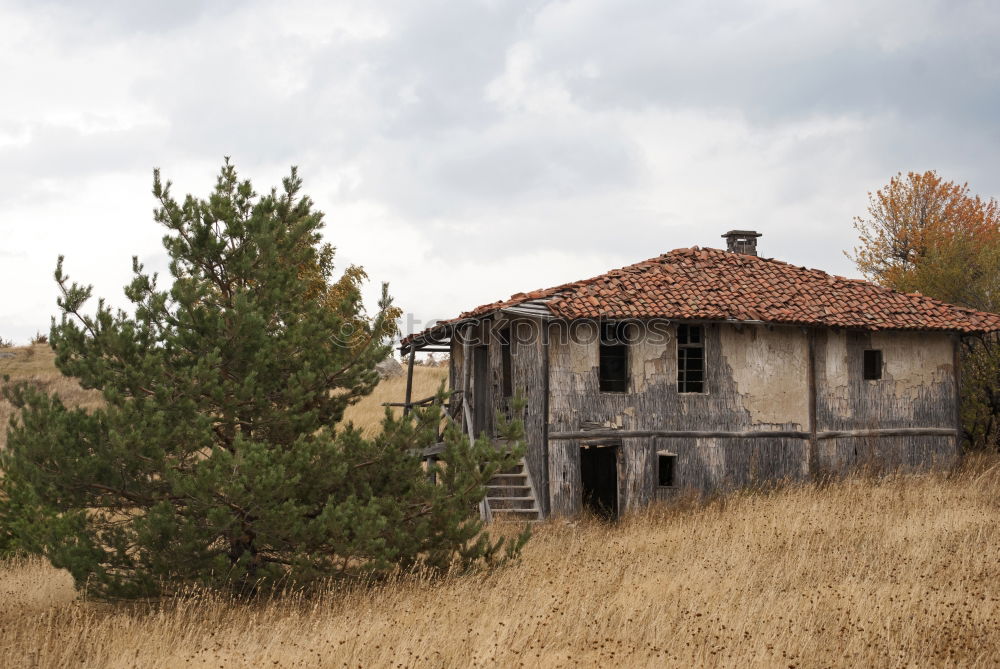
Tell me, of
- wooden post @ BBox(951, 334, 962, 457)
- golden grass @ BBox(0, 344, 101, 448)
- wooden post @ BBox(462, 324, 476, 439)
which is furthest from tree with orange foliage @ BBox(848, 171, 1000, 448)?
golden grass @ BBox(0, 344, 101, 448)

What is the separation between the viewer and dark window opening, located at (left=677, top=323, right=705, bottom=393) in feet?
52.5

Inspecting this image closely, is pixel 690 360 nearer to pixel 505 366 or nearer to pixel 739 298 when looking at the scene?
pixel 739 298

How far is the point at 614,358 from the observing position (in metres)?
16.7

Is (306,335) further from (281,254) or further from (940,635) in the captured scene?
(940,635)

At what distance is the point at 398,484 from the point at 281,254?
2.76m

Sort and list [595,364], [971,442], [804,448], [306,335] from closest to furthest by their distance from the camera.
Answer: [306,335], [595,364], [804,448], [971,442]

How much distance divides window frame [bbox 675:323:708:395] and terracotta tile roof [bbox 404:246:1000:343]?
58 centimetres

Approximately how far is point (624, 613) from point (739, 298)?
30.5 ft

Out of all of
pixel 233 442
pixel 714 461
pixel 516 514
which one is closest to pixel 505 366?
pixel 516 514

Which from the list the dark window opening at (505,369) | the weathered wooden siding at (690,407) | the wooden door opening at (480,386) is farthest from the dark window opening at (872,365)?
the wooden door opening at (480,386)

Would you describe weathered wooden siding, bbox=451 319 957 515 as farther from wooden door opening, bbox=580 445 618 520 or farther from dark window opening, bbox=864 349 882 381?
wooden door opening, bbox=580 445 618 520

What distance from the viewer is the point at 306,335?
929cm

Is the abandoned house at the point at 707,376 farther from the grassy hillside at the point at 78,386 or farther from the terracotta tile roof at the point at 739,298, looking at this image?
the grassy hillside at the point at 78,386

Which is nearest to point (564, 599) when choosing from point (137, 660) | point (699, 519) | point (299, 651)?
point (299, 651)
